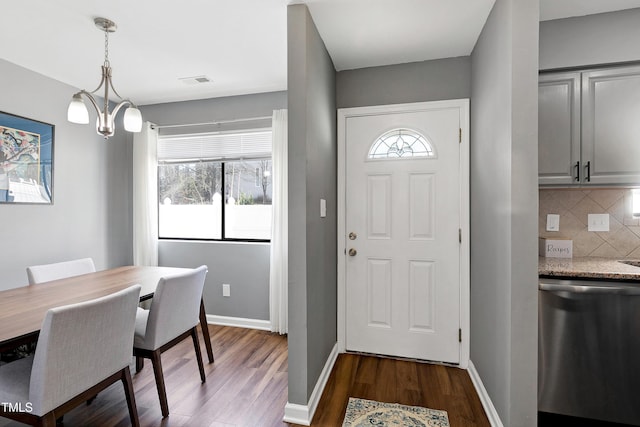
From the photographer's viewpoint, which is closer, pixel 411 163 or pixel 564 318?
pixel 564 318

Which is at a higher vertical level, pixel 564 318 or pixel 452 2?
pixel 452 2

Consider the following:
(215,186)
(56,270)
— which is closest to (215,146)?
(215,186)

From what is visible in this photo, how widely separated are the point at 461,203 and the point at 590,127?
87cm

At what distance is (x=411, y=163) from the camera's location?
2.44m

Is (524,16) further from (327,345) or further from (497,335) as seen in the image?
(327,345)

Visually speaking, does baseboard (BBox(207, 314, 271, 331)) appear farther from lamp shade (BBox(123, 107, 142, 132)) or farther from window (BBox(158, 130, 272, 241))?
lamp shade (BBox(123, 107, 142, 132))

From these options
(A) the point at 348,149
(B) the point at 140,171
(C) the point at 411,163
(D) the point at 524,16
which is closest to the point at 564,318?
(C) the point at 411,163

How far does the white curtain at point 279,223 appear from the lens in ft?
9.73

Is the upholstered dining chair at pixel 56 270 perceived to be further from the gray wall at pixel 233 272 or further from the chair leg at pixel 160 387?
the chair leg at pixel 160 387

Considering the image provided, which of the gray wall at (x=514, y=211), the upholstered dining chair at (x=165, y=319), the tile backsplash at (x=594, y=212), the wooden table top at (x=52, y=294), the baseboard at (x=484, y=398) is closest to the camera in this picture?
the wooden table top at (x=52, y=294)

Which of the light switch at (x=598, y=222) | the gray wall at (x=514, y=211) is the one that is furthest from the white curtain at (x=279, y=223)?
the light switch at (x=598, y=222)

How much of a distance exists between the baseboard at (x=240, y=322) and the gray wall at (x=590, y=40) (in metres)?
3.13

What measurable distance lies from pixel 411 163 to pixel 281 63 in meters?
1.39

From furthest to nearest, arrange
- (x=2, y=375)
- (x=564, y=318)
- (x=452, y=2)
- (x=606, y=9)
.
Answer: (x=606, y=9), (x=452, y=2), (x=564, y=318), (x=2, y=375)
